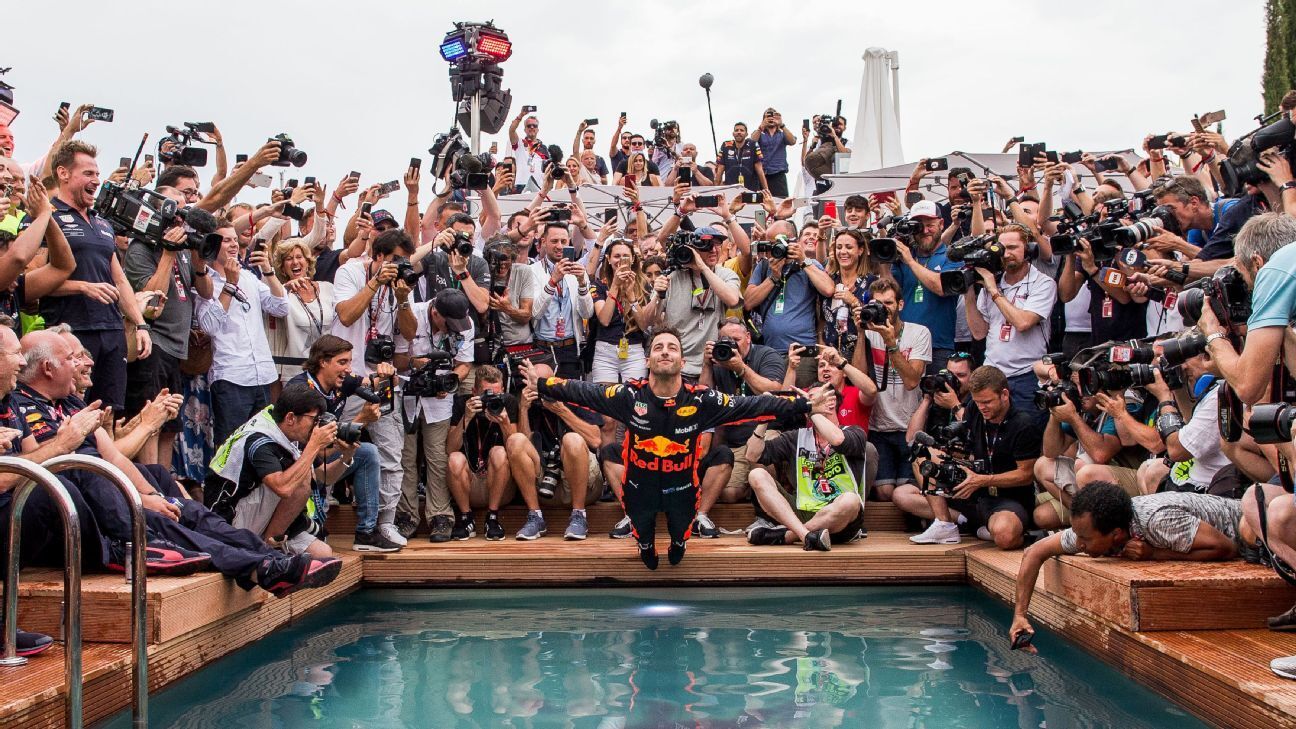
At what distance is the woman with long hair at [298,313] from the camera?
771 centimetres

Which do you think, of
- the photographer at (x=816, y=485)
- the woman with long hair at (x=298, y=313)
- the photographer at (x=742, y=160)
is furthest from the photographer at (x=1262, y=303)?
the photographer at (x=742, y=160)

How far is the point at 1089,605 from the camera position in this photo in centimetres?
516

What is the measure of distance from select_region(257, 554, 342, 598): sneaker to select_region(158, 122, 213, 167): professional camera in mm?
3620

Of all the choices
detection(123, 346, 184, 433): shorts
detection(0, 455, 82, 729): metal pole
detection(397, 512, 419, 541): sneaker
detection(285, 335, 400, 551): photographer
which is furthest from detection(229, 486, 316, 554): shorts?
detection(0, 455, 82, 729): metal pole

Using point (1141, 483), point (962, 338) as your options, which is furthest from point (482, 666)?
point (962, 338)

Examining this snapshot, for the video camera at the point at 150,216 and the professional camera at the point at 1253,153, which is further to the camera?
the video camera at the point at 150,216

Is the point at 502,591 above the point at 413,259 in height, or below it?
below

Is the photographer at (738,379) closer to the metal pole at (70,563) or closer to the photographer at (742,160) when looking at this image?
the metal pole at (70,563)

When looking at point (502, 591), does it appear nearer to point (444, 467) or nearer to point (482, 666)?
point (444, 467)

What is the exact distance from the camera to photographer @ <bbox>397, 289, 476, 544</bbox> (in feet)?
25.1

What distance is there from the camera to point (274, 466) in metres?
6.18

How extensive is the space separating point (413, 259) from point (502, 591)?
2.34 meters

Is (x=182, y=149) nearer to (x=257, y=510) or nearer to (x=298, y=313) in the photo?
(x=298, y=313)

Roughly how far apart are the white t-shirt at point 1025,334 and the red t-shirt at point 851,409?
2.95ft
